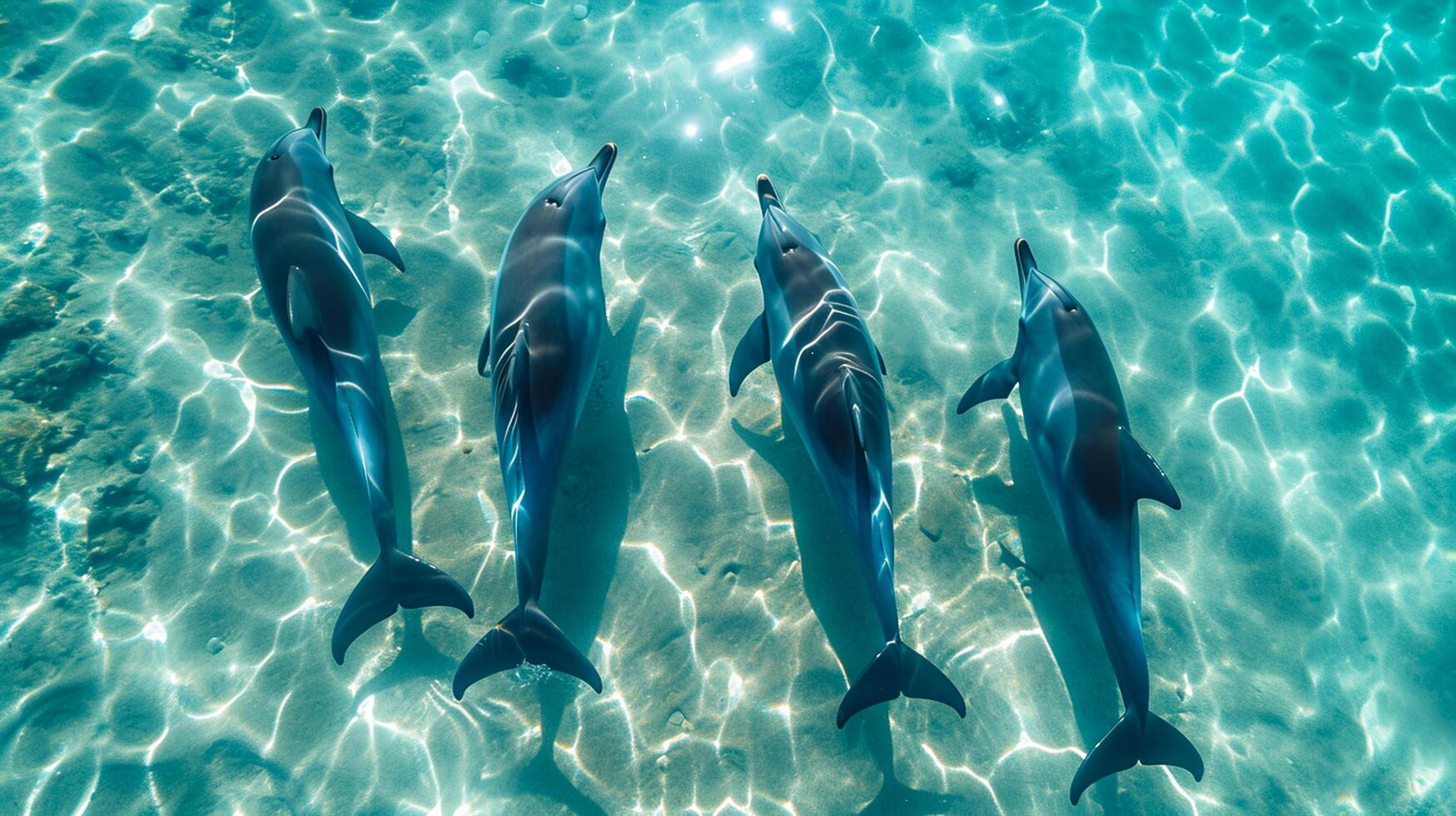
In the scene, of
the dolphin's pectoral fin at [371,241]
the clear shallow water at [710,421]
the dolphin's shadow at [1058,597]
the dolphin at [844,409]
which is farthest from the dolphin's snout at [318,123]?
the dolphin's shadow at [1058,597]

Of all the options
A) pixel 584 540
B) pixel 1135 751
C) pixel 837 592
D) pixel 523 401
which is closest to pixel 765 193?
pixel 523 401

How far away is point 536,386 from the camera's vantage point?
4527 millimetres

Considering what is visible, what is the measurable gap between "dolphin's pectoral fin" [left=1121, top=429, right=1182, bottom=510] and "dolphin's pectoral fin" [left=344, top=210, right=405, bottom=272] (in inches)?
256

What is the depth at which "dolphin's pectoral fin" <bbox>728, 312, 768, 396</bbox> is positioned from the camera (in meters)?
5.57

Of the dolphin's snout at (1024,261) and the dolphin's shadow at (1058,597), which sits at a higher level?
the dolphin's snout at (1024,261)

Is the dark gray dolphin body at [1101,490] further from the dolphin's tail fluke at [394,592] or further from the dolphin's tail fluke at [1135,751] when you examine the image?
the dolphin's tail fluke at [394,592]

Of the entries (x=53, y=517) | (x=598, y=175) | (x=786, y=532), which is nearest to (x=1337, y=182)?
(x=786, y=532)

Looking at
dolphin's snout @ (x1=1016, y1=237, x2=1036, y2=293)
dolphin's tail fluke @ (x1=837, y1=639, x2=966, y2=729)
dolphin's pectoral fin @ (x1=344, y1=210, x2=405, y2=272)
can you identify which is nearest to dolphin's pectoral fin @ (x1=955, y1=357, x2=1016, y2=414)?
dolphin's snout @ (x1=1016, y1=237, x2=1036, y2=293)

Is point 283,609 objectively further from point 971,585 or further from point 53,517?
point 971,585

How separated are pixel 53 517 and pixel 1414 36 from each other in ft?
58.4

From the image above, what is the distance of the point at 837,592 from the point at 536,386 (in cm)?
294

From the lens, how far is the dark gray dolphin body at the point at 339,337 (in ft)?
15.0

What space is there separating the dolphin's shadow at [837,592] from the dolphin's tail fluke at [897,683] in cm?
60

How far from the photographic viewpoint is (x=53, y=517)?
5.11 metres
